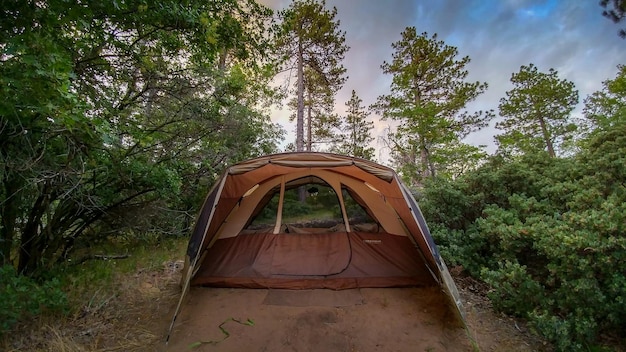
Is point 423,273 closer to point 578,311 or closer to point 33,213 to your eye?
point 578,311

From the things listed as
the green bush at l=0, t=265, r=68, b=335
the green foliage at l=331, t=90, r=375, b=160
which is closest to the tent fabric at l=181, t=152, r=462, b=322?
the green bush at l=0, t=265, r=68, b=335

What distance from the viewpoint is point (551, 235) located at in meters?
2.43

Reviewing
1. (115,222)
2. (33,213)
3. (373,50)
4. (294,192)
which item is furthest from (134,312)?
(373,50)

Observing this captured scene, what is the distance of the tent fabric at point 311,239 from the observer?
10.7 feet

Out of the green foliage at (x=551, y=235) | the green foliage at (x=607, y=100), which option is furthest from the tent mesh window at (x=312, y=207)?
the green foliage at (x=607, y=100)

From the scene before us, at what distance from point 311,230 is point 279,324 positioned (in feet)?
5.24

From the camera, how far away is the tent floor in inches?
92.0

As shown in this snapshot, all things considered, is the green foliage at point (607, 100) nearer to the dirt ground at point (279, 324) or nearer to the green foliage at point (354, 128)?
the green foliage at point (354, 128)

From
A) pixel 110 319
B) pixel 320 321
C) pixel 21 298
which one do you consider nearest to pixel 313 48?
pixel 320 321

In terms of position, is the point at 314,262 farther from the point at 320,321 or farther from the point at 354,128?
the point at 354,128

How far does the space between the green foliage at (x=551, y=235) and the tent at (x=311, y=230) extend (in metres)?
0.71

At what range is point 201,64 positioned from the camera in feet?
10.5

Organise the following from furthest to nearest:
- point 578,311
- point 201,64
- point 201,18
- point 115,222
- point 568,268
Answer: point 115,222 → point 201,64 → point 201,18 → point 568,268 → point 578,311

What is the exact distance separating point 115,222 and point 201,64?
236 centimetres
